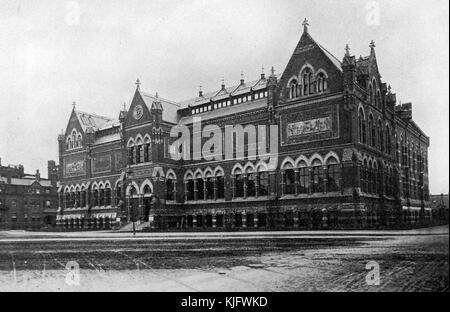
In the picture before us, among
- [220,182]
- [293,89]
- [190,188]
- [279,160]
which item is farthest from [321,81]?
[190,188]

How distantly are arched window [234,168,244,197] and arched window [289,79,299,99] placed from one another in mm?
8695

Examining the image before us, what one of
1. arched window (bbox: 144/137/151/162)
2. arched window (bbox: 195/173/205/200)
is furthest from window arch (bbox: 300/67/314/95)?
arched window (bbox: 144/137/151/162)

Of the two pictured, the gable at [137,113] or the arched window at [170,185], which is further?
the gable at [137,113]

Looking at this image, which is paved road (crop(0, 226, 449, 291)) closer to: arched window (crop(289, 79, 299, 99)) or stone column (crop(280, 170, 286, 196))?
stone column (crop(280, 170, 286, 196))

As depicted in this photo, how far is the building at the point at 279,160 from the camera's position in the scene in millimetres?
32625

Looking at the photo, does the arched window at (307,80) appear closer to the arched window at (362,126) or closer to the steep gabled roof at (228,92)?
the arched window at (362,126)

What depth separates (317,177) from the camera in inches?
1331

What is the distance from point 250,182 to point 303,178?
19.4ft

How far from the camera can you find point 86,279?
420 inches

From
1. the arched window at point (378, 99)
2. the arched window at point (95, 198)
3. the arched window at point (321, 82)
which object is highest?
the arched window at point (321, 82)

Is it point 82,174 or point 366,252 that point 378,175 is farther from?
point 82,174

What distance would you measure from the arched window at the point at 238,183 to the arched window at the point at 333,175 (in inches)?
364

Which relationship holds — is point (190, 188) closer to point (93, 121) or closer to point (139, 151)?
point (139, 151)

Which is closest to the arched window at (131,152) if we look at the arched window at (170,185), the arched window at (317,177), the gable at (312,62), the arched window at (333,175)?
→ the arched window at (170,185)
